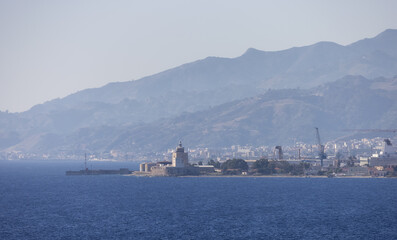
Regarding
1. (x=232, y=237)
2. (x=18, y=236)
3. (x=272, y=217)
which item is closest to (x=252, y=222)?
(x=272, y=217)

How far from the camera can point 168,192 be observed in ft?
591

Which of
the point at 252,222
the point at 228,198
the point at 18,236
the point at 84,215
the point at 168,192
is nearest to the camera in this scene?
→ the point at 18,236

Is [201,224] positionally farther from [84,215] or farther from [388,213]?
A: [388,213]

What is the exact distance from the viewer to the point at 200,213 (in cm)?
13075

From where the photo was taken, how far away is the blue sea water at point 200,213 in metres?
106

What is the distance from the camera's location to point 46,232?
4181 inches

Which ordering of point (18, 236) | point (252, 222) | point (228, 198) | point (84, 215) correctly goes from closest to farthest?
1. point (18, 236)
2. point (252, 222)
3. point (84, 215)
4. point (228, 198)

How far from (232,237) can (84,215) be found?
1344 inches

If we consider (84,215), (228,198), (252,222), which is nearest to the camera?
(252,222)

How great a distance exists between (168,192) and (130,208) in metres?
39.5

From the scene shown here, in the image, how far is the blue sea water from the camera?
106 meters

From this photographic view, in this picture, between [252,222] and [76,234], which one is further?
[252,222]

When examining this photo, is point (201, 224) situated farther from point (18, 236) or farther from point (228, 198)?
point (228, 198)

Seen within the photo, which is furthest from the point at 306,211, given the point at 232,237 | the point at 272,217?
the point at 232,237
